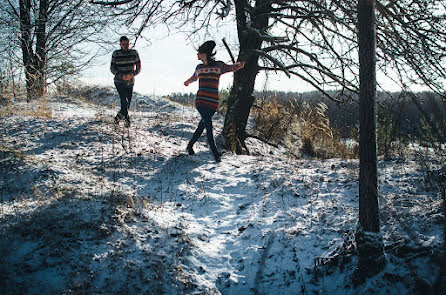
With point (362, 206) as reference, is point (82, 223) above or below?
below

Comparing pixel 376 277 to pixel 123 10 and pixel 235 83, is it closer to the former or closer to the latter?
pixel 235 83

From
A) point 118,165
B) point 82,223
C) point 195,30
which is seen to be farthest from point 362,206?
point 195,30

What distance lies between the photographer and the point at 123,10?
19.4ft

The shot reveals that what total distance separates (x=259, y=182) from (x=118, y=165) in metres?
2.18

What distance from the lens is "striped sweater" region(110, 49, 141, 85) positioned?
6012mm

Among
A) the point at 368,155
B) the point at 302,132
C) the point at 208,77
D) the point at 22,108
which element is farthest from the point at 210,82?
the point at 22,108

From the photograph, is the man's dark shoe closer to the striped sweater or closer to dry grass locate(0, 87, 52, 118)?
the striped sweater

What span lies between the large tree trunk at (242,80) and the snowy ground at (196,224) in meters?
1.61

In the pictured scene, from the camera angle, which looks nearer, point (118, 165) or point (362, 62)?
point (362, 62)

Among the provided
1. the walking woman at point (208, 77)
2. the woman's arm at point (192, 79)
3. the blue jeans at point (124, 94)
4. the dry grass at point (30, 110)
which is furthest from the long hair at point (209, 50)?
the dry grass at point (30, 110)

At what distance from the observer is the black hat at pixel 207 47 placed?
4.82 m

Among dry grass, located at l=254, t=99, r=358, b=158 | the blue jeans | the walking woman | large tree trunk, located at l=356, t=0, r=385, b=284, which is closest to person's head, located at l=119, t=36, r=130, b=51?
the blue jeans

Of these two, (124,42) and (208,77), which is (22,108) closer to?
A: (124,42)

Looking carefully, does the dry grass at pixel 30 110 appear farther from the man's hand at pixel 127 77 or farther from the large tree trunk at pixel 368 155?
the large tree trunk at pixel 368 155
